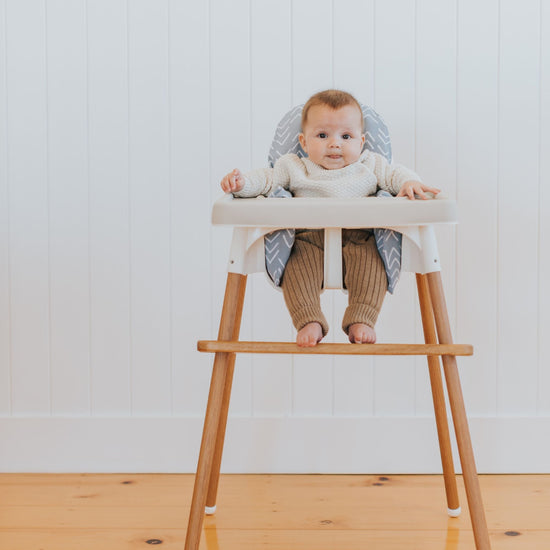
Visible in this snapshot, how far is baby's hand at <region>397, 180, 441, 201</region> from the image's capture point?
121 cm

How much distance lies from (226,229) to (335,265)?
548 mm

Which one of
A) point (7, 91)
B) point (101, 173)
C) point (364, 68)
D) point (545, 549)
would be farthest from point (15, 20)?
point (545, 549)

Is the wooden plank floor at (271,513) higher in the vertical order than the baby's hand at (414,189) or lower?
lower

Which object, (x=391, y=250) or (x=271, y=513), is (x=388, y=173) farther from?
(x=271, y=513)

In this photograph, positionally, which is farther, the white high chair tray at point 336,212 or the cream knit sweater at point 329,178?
the cream knit sweater at point 329,178

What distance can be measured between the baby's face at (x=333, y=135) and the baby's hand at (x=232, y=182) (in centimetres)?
15

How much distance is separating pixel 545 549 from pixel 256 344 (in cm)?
65

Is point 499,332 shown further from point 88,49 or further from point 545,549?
point 88,49

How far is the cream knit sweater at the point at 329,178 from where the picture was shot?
4.34ft

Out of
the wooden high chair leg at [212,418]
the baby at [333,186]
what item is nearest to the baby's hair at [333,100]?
the baby at [333,186]

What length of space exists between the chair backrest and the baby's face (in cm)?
9

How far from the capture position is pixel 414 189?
48.4 inches

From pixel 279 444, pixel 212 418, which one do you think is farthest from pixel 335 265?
pixel 279 444

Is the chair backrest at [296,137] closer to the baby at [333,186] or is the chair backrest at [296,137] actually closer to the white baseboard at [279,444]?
the baby at [333,186]
